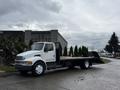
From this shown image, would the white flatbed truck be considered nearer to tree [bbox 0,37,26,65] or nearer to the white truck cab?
the white truck cab

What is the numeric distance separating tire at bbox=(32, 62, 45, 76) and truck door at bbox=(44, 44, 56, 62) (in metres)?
0.80

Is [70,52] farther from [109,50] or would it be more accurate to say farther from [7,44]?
[109,50]

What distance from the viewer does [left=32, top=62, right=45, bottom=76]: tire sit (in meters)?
13.1

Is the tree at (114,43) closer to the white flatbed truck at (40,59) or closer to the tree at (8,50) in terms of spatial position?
the tree at (8,50)

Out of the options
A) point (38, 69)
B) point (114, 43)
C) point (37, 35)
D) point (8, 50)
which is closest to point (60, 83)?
point (38, 69)

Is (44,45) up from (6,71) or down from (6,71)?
up

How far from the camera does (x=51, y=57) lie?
14758mm

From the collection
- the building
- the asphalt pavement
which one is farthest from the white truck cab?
the building

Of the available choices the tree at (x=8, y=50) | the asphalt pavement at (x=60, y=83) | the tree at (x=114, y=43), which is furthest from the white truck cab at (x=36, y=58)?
the tree at (x=114, y=43)

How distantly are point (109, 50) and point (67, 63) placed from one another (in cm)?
6727

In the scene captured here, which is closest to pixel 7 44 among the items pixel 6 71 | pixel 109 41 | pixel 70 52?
pixel 6 71

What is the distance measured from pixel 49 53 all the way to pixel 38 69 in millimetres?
1760

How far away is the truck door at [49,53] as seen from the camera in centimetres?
1435

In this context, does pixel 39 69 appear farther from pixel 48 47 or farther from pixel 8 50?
pixel 8 50
